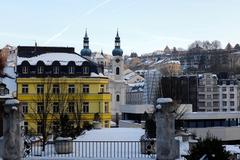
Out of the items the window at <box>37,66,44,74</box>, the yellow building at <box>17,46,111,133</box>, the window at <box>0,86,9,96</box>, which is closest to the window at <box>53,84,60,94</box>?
the yellow building at <box>17,46,111,133</box>

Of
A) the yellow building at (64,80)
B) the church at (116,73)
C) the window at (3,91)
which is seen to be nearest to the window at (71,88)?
the yellow building at (64,80)

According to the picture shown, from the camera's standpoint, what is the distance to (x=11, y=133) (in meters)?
19.5

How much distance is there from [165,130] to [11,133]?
6043 millimetres

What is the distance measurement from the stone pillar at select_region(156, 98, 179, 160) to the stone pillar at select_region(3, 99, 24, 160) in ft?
18.1

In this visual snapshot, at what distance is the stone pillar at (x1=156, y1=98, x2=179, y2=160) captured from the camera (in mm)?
19388

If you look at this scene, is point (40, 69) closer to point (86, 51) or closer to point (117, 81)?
point (86, 51)

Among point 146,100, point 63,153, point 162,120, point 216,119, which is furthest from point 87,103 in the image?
point 146,100

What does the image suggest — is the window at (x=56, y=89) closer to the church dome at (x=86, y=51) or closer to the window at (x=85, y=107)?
the window at (x=85, y=107)

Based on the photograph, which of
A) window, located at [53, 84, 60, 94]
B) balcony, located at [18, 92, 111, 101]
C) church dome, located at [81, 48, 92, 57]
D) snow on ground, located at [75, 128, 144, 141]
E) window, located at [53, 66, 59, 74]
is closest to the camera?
snow on ground, located at [75, 128, 144, 141]

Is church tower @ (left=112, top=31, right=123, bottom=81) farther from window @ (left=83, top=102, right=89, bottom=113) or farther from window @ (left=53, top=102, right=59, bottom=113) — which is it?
window @ (left=53, top=102, right=59, bottom=113)

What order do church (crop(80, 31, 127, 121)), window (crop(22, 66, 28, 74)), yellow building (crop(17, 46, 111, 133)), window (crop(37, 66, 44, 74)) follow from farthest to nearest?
church (crop(80, 31, 127, 121))
window (crop(37, 66, 44, 74))
window (crop(22, 66, 28, 74))
yellow building (crop(17, 46, 111, 133))

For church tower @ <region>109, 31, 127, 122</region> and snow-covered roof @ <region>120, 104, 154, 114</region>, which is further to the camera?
church tower @ <region>109, 31, 127, 122</region>

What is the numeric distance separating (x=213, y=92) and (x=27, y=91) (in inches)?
2802

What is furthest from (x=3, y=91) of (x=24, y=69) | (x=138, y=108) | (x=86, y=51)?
(x=86, y=51)
